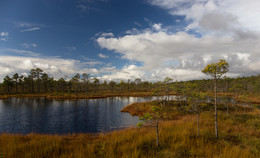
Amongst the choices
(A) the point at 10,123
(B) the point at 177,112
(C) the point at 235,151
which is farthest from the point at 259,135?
(A) the point at 10,123

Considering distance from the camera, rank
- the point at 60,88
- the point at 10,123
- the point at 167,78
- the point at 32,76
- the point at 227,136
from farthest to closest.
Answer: the point at 60,88 < the point at 32,76 < the point at 167,78 < the point at 10,123 < the point at 227,136

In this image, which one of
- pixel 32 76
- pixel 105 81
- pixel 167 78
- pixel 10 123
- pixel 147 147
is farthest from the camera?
pixel 105 81

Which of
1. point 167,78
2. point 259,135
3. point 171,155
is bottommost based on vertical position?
point 259,135

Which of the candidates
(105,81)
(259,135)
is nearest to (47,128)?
(259,135)

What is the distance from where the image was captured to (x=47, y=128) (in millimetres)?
19562

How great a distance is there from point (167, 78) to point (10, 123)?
36253 millimetres

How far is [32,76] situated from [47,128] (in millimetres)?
85541

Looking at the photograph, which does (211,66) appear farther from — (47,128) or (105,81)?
(105,81)

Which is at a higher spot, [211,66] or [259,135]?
[211,66]

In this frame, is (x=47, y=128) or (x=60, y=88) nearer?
(x=47, y=128)

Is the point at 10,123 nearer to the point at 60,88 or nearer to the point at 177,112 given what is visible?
the point at 177,112

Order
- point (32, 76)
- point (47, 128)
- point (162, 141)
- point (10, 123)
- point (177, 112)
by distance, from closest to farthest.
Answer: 1. point (162, 141)
2. point (47, 128)
3. point (10, 123)
4. point (177, 112)
5. point (32, 76)

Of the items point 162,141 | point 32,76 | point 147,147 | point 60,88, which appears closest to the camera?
point 147,147

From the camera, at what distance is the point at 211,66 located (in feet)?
28.6
